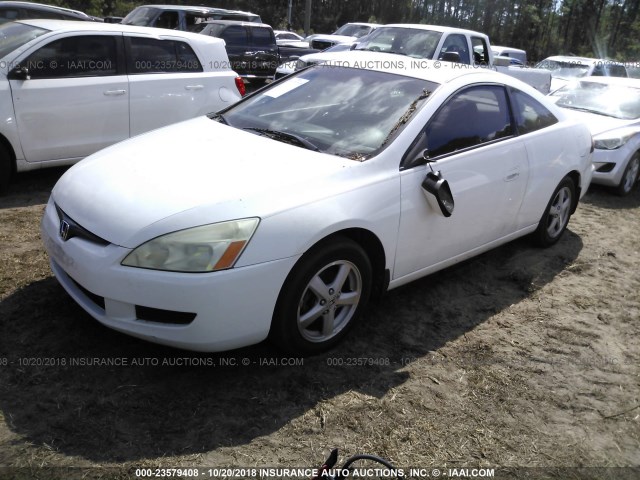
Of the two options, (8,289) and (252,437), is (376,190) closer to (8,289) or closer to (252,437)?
(252,437)

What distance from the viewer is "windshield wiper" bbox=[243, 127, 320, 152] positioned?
3.58m

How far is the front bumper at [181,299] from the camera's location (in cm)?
276

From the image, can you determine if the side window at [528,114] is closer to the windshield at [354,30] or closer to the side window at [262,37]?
the side window at [262,37]

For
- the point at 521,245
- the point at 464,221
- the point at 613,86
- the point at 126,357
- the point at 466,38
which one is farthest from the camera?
the point at 466,38

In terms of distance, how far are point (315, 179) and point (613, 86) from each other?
7.36m

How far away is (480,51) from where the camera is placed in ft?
35.2

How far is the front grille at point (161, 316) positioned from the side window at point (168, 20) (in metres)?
13.4

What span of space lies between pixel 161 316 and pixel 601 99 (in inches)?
312

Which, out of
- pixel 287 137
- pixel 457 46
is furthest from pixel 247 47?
pixel 287 137

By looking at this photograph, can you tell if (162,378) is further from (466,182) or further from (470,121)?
(470,121)

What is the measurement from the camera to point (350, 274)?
3.36 m

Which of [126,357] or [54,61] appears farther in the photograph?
[54,61]

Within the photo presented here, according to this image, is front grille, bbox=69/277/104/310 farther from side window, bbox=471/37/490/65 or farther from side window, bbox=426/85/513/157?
side window, bbox=471/37/490/65

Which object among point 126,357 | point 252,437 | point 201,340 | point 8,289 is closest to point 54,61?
point 8,289
